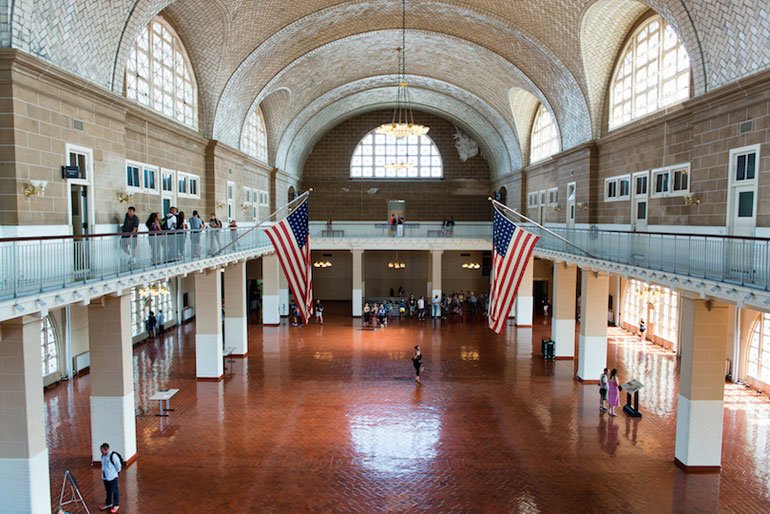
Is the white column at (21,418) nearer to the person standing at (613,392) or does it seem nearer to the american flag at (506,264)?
the american flag at (506,264)

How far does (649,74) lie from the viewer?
16656 mm

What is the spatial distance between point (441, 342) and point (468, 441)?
34.9ft

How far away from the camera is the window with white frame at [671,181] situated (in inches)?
567

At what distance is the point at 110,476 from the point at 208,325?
7.91 metres

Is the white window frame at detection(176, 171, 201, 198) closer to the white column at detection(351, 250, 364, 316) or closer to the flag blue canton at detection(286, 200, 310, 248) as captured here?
the flag blue canton at detection(286, 200, 310, 248)

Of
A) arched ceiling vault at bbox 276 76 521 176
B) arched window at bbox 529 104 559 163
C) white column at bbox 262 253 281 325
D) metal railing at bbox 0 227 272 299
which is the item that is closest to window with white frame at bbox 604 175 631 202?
arched window at bbox 529 104 559 163

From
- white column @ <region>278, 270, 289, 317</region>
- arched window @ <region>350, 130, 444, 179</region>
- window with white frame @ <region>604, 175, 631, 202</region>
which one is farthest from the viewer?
arched window @ <region>350, 130, 444, 179</region>

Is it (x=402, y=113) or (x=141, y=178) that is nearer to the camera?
(x=141, y=178)

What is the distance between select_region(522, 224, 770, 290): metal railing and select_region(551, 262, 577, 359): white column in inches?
162

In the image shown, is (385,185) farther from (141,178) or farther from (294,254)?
(294,254)

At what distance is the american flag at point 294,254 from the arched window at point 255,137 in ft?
38.9

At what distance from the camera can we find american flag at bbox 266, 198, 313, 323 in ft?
42.6

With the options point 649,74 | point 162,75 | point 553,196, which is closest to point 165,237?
point 162,75

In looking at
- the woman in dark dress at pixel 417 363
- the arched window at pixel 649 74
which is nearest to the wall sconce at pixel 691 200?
the arched window at pixel 649 74
